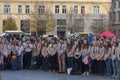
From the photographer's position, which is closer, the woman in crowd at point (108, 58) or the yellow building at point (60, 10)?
the woman in crowd at point (108, 58)

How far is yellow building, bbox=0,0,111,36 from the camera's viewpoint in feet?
271

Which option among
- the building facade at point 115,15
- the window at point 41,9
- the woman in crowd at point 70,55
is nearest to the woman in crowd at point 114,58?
the woman in crowd at point 70,55

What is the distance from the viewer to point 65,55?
22078mm

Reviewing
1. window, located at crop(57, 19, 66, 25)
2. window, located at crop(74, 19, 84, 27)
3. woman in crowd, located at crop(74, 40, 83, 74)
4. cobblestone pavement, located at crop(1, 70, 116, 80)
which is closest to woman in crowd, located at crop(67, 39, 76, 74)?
woman in crowd, located at crop(74, 40, 83, 74)

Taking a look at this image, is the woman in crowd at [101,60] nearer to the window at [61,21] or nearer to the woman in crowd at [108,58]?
the woman in crowd at [108,58]

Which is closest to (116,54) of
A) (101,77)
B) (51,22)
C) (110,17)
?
(101,77)

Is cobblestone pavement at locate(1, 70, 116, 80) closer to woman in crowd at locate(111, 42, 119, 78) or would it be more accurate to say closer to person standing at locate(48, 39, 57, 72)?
woman in crowd at locate(111, 42, 119, 78)

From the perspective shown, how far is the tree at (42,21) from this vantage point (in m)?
76.1

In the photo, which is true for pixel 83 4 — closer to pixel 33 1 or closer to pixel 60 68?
pixel 33 1

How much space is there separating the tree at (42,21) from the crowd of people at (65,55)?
51.2 metres

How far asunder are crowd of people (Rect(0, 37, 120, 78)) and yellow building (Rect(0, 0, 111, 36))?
57465mm

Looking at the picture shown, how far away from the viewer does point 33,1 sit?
83062mm

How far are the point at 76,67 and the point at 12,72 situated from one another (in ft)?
11.3

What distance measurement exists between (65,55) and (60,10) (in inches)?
2454
